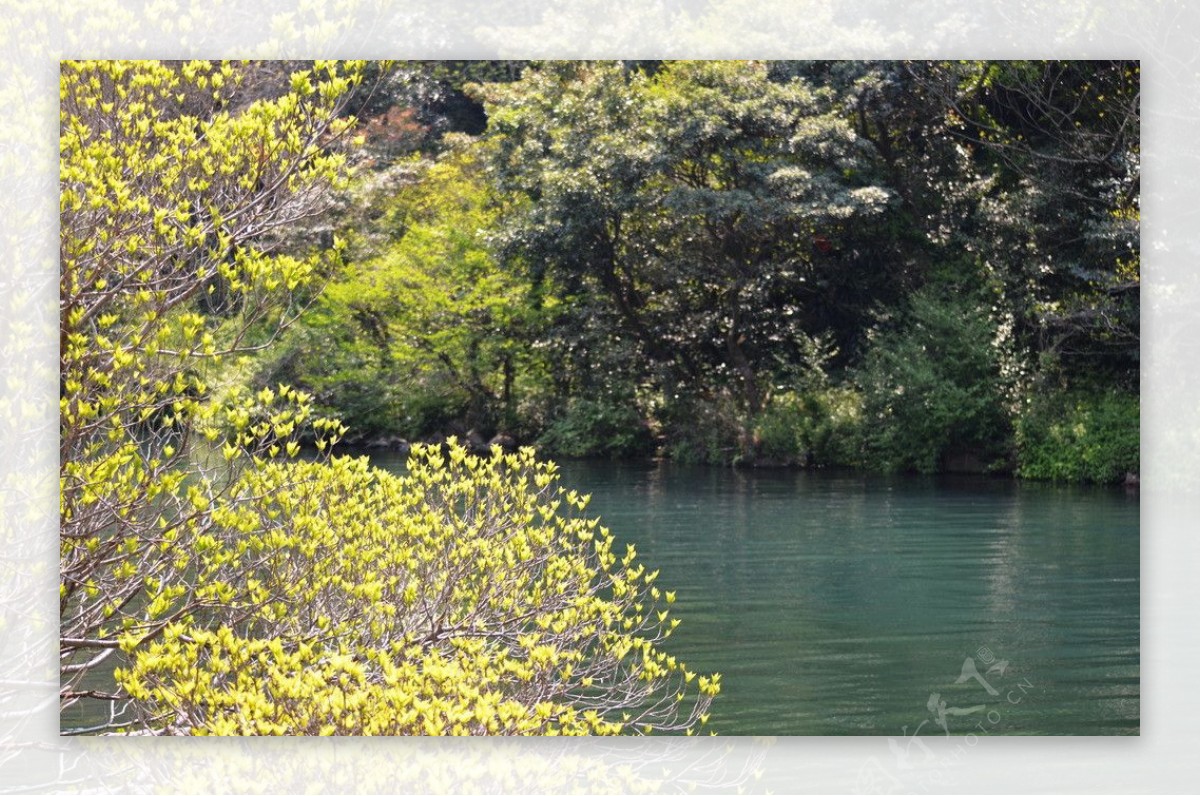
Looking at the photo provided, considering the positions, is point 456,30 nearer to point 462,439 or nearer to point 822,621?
point 462,439

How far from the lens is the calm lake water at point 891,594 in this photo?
530 centimetres

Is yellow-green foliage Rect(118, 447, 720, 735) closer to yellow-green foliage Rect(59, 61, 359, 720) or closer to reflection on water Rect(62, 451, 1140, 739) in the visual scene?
yellow-green foliage Rect(59, 61, 359, 720)

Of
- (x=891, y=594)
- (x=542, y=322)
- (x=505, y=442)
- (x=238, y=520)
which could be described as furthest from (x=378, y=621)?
(x=891, y=594)

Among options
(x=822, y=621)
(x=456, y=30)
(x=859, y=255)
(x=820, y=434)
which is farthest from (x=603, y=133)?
(x=822, y=621)

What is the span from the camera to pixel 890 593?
6.36m

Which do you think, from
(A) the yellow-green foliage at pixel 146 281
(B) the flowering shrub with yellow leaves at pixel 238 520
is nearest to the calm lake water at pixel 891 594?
(B) the flowering shrub with yellow leaves at pixel 238 520

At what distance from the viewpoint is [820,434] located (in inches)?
247

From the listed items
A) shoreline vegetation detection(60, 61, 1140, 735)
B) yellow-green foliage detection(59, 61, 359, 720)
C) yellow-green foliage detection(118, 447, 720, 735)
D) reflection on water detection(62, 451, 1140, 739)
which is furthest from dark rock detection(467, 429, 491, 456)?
yellow-green foliage detection(59, 61, 359, 720)

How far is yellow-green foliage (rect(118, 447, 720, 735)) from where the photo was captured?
4.14 metres

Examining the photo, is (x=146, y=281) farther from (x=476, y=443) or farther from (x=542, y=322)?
(x=542, y=322)

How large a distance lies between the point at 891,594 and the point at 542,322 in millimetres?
1911

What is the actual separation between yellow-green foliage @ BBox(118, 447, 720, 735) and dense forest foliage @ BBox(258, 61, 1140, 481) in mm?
929

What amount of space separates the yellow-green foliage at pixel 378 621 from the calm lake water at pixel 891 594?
72 cm

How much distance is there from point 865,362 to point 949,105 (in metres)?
1.11
